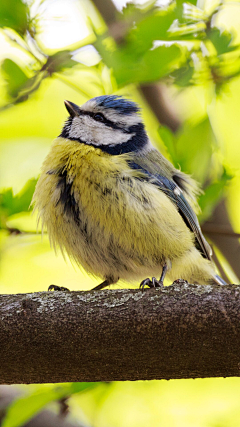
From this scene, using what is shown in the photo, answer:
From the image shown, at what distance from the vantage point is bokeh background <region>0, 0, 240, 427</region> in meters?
2.71

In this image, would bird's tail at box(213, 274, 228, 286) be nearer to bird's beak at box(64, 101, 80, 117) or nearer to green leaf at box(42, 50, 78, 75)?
bird's beak at box(64, 101, 80, 117)

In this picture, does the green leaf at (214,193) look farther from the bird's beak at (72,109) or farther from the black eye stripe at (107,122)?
the bird's beak at (72,109)

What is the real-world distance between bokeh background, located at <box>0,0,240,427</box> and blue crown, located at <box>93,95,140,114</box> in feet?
0.28

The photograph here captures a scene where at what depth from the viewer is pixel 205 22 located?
9.21ft

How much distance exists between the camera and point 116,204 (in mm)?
2441

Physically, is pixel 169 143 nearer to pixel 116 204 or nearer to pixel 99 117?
pixel 99 117

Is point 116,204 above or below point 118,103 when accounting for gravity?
below

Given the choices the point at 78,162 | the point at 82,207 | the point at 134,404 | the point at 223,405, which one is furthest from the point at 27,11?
the point at 223,405

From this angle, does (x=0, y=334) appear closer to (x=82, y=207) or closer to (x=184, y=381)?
(x=82, y=207)

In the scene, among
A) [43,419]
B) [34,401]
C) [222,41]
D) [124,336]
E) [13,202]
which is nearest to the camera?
[124,336]

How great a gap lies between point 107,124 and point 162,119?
20.4 inches

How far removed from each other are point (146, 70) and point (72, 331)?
1.61m

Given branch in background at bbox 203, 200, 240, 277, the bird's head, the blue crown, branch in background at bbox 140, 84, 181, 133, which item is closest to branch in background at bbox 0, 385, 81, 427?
branch in background at bbox 203, 200, 240, 277

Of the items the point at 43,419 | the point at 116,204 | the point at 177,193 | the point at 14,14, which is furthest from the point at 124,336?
the point at 14,14
